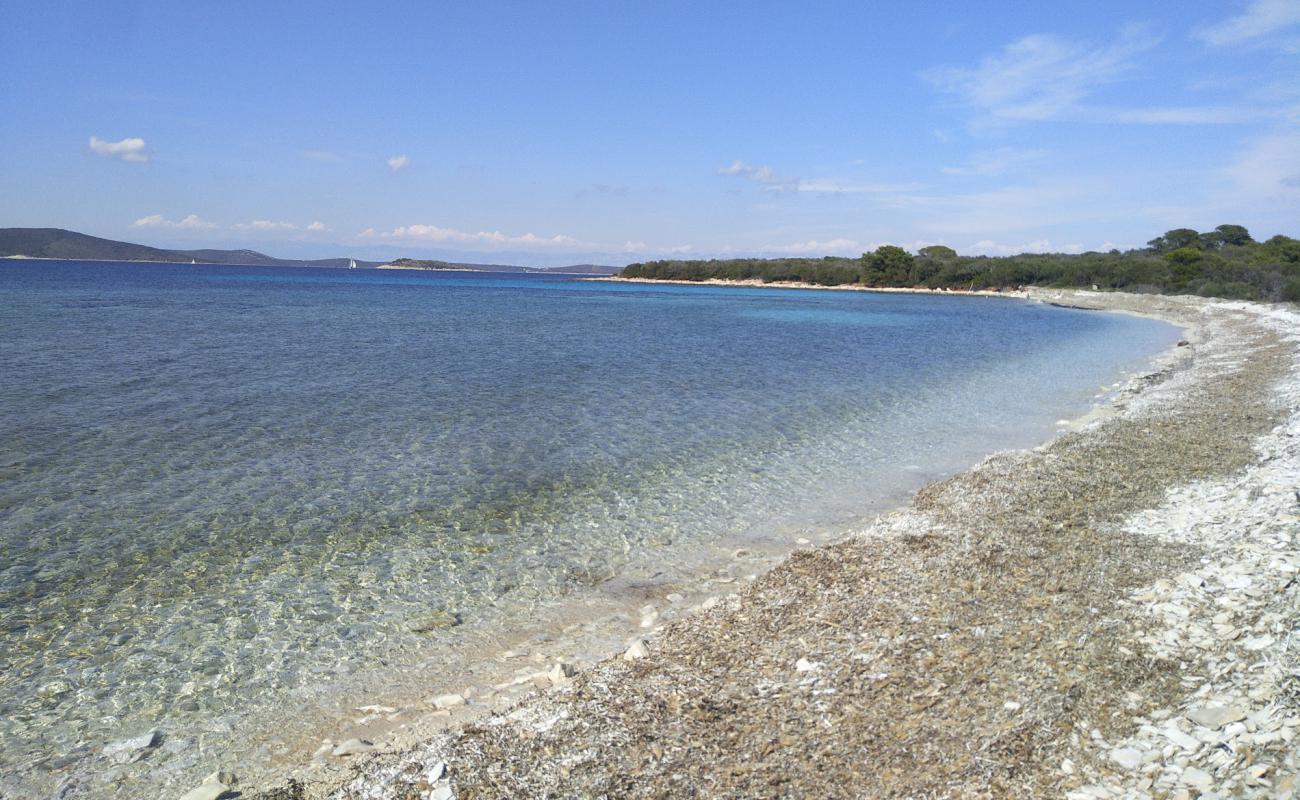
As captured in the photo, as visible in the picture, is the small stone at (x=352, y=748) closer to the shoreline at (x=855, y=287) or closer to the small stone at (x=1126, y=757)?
the small stone at (x=1126, y=757)

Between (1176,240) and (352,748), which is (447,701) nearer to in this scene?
(352,748)

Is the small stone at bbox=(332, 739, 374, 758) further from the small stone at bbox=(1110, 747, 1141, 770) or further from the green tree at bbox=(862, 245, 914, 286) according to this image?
the green tree at bbox=(862, 245, 914, 286)

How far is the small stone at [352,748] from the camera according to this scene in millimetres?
5363

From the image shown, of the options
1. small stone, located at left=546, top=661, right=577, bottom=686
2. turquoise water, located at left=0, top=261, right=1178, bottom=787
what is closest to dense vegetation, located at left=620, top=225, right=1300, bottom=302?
turquoise water, located at left=0, top=261, right=1178, bottom=787

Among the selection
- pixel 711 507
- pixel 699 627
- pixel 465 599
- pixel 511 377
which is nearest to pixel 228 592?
pixel 465 599

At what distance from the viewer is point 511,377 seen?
2373cm

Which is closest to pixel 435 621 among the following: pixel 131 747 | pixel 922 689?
pixel 131 747

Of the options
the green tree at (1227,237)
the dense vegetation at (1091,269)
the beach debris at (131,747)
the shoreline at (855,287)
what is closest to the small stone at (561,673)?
the beach debris at (131,747)

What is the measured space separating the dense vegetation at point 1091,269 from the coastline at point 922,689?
235 feet

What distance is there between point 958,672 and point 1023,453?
31.6 ft

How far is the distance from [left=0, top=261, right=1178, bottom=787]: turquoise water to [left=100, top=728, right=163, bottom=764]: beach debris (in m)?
0.13

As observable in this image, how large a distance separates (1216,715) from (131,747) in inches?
293

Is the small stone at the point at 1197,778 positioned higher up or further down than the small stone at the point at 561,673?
higher up

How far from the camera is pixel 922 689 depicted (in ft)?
17.6
